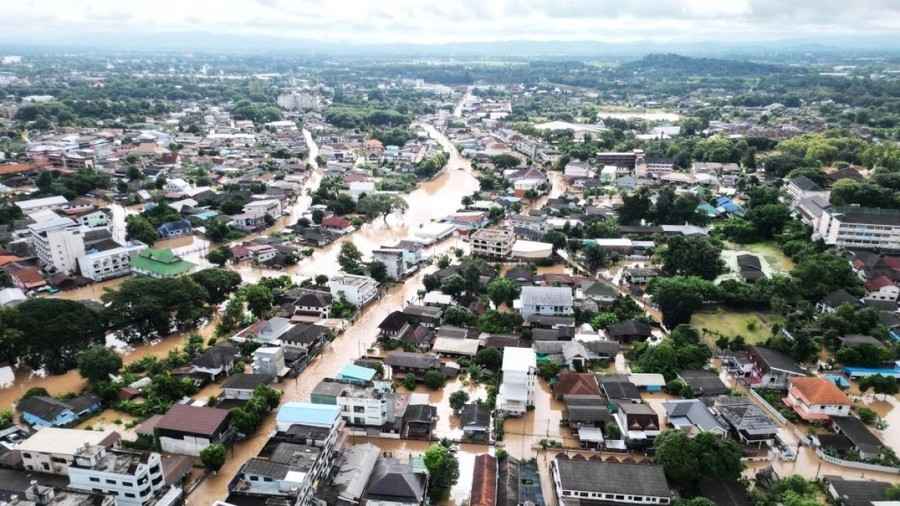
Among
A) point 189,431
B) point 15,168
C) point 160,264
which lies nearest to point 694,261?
point 189,431

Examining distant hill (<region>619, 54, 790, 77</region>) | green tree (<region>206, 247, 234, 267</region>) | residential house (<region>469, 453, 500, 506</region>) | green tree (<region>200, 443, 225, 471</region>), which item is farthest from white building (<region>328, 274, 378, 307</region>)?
distant hill (<region>619, 54, 790, 77</region>)

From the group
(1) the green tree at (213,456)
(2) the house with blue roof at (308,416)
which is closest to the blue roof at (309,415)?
(2) the house with blue roof at (308,416)

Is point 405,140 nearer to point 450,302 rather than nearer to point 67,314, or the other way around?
point 450,302

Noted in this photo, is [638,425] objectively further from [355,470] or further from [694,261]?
[694,261]

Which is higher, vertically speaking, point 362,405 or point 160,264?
point 362,405

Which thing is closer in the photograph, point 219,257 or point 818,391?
point 818,391

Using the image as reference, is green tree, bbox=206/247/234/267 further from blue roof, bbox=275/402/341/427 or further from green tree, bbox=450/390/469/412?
green tree, bbox=450/390/469/412

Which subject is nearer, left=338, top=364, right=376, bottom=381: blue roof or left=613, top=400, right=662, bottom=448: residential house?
left=613, top=400, right=662, bottom=448: residential house
